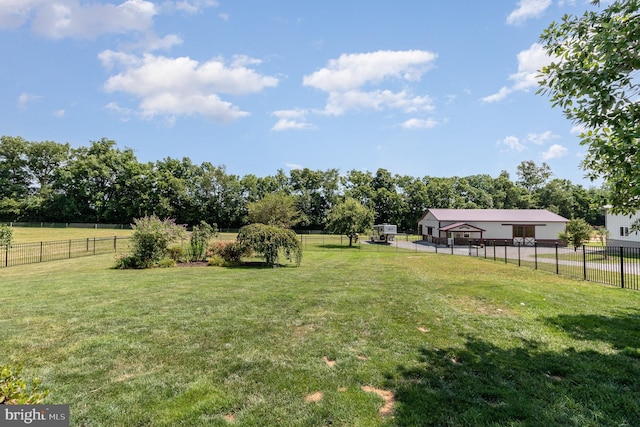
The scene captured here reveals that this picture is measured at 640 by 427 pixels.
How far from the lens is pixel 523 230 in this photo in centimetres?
3728

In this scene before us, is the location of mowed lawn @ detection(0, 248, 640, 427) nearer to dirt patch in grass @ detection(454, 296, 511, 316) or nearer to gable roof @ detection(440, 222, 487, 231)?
dirt patch in grass @ detection(454, 296, 511, 316)

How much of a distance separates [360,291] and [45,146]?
236 ft

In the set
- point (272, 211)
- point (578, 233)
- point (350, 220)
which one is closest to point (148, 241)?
point (350, 220)

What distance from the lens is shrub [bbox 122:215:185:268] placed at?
14117mm

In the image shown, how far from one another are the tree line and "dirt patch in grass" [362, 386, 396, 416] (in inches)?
1802

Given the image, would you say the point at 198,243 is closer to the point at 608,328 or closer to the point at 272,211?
the point at 608,328

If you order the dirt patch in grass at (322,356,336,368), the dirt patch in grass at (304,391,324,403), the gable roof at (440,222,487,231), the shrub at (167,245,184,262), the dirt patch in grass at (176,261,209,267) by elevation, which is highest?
the gable roof at (440,222,487,231)

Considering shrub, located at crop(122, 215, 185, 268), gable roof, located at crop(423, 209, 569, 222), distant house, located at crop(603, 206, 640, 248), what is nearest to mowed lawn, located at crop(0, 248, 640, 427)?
shrub, located at crop(122, 215, 185, 268)

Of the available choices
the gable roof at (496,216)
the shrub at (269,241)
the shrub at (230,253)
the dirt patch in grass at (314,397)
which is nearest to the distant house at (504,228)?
the gable roof at (496,216)

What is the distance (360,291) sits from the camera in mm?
8867

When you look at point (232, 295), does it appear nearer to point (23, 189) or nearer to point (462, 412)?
point (462, 412)

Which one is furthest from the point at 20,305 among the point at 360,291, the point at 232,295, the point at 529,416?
the point at 529,416
